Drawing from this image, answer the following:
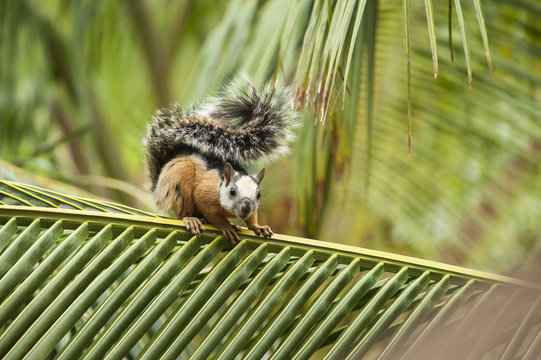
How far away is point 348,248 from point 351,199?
89.8 inches

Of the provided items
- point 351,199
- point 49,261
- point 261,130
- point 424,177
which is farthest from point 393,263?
point 351,199

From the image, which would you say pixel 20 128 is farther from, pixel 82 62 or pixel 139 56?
pixel 139 56

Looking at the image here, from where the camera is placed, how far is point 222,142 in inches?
99.0

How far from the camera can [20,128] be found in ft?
15.1

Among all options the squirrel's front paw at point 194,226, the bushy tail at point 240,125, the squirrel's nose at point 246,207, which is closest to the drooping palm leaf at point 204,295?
the squirrel's front paw at point 194,226

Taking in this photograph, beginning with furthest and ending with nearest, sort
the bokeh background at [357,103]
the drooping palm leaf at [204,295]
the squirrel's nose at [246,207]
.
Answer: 1. the bokeh background at [357,103]
2. the squirrel's nose at [246,207]
3. the drooping palm leaf at [204,295]

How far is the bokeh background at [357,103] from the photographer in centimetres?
262

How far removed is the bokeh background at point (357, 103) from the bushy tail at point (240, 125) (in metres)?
0.15

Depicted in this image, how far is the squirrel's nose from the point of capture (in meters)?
2.29

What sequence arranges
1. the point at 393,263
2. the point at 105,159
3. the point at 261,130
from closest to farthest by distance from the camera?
the point at 393,263
the point at 261,130
the point at 105,159

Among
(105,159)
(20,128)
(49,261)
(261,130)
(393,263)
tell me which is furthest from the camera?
(105,159)

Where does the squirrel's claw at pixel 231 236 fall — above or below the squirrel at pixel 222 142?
below

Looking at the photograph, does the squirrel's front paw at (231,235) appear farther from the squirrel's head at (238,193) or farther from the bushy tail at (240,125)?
the bushy tail at (240,125)

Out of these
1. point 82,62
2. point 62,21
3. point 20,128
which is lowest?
point 20,128
